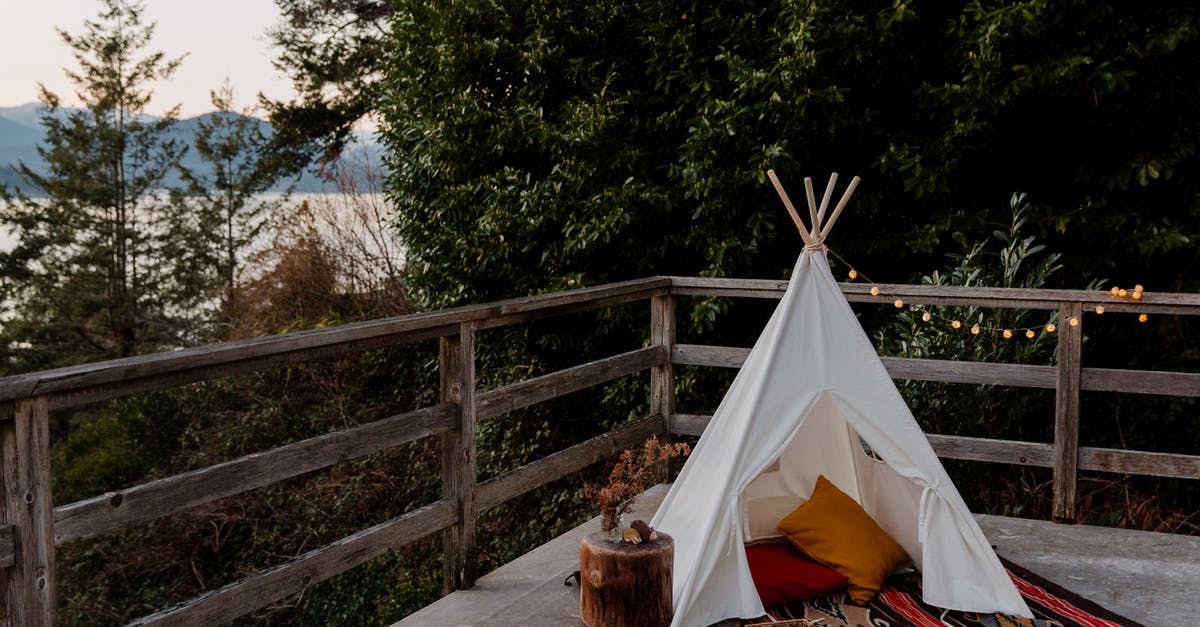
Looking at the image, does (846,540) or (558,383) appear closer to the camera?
(846,540)

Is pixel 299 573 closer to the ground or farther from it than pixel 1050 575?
farther from it

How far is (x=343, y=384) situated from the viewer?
28.6 feet

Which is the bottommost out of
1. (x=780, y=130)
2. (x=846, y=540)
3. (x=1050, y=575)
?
(x=1050, y=575)

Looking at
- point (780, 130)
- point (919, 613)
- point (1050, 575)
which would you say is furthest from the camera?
point (780, 130)

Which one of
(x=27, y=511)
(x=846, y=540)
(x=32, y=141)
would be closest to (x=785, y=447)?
(x=846, y=540)

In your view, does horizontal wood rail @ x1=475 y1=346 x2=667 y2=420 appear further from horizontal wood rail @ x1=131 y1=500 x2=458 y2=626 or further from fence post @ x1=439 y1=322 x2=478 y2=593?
horizontal wood rail @ x1=131 y1=500 x2=458 y2=626

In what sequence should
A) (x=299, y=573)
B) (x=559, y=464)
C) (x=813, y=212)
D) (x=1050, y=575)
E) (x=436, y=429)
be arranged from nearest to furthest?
1. (x=299, y=573)
2. (x=436, y=429)
3. (x=813, y=212)
4. (x=1050, y=575)
5. (x=559, y=464)

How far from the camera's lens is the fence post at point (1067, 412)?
4.37 metres

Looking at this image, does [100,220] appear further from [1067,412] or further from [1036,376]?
[1067,412]

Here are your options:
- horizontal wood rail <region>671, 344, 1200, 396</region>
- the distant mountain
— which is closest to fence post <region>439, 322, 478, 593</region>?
horizontal wood rail <region>671, 344, 1200, 396</region>

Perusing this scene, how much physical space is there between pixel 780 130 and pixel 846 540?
328 cm

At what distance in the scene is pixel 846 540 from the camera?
11.6 feet

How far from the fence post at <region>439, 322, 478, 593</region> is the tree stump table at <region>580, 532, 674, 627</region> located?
0.62m

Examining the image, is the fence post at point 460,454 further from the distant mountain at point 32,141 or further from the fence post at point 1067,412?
the distant mountain at point 32,141
